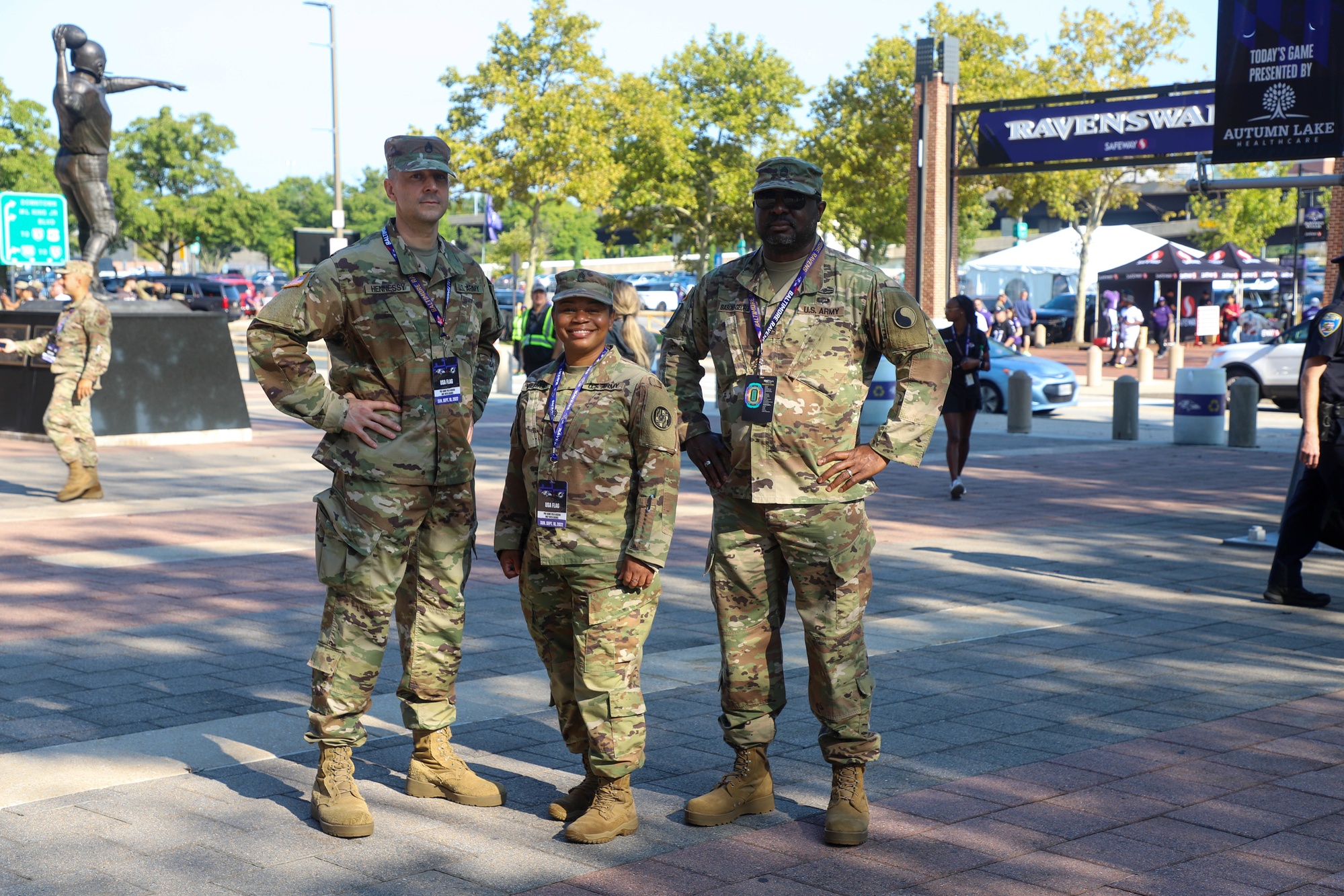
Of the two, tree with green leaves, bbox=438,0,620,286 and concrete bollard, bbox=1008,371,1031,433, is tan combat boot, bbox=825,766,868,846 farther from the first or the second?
tree with green leaves, bbox=438,0,620,286

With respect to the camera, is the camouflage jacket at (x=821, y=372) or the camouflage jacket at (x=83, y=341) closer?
the camouflage jacket at (x=821, y=372)

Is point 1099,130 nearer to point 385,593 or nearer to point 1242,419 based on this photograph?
point 1242,419

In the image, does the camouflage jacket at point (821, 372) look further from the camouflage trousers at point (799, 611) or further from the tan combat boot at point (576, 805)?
the tan combat boot at point (576, 805)

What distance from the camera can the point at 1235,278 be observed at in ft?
138

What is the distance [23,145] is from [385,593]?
5480cm

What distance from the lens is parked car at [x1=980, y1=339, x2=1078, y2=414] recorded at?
21.0 meters

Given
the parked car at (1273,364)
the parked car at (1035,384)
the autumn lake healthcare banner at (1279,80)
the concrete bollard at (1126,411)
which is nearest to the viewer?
the autumn lake healthcare banner at (1279,80)

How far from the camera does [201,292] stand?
2174 inches

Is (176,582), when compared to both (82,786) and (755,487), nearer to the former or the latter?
(82,786)

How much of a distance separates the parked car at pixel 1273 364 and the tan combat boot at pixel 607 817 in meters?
19.2

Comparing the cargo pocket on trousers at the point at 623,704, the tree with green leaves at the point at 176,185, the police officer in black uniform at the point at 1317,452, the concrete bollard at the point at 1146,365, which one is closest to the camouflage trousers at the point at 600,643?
the cargo pocket on trousers at the point at 623,704

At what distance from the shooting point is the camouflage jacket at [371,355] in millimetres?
4273

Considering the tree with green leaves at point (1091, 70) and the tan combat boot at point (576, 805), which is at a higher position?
the tree with green leaves at point (1091, 70)

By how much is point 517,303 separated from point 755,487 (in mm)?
39542
